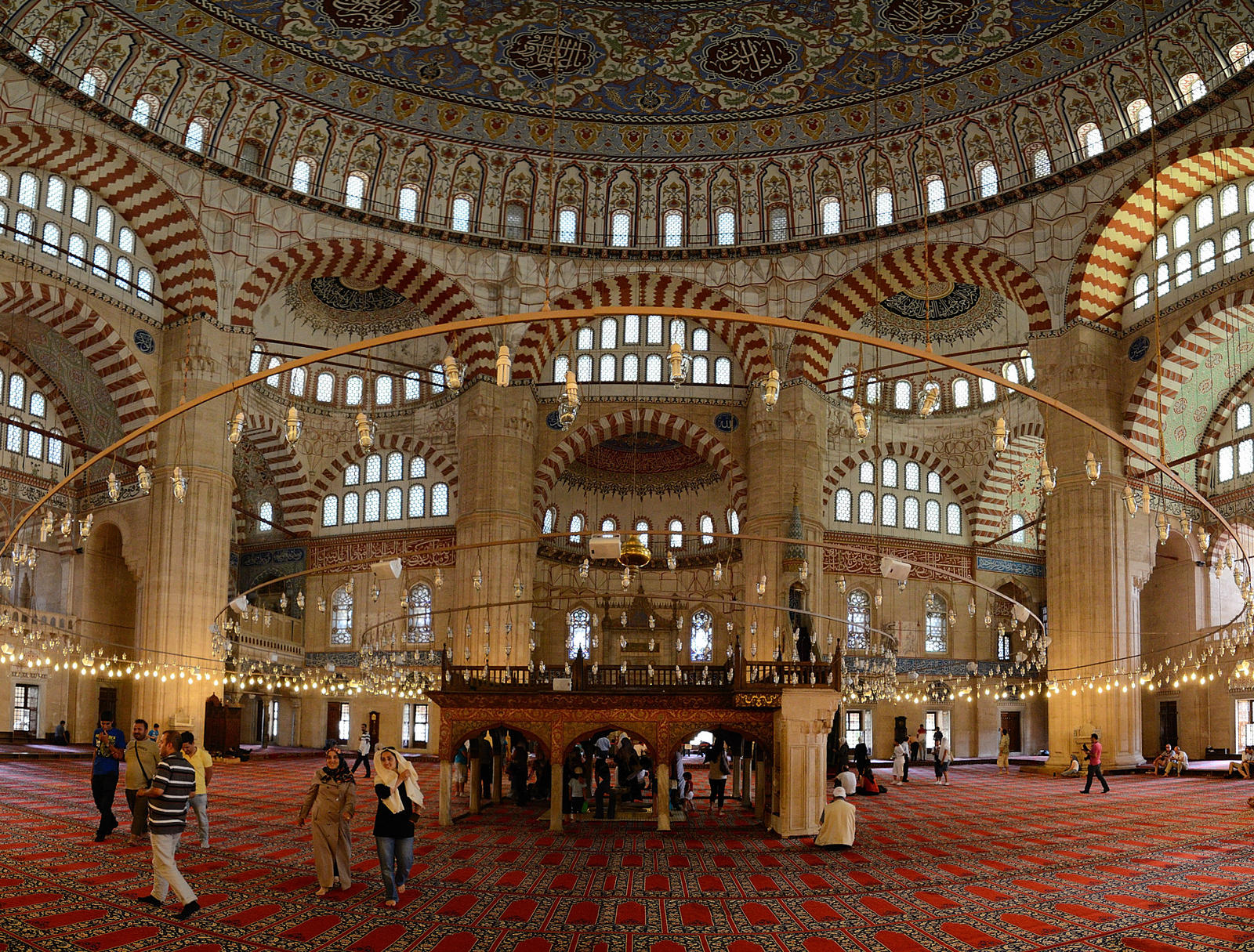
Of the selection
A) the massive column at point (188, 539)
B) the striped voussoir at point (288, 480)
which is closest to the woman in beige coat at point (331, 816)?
the massive column at point (188, 539)

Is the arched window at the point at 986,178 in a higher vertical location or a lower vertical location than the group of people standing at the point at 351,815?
higher

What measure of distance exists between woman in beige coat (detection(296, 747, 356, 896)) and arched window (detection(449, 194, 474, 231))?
1743 cm

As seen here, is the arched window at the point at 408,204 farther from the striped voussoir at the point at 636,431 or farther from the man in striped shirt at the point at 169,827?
the man in striped shirt at the point at 169,827

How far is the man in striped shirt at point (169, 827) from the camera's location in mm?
7306

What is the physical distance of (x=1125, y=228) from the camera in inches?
827

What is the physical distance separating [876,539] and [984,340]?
557 cm

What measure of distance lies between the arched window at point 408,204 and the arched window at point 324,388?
6.76 metres

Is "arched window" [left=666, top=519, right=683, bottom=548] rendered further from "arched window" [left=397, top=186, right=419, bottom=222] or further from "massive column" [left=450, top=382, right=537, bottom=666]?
"arched window" [left=397, top=186, right=419, bottom=222]

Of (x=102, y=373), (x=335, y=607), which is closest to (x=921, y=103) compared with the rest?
(x=102, y=373)

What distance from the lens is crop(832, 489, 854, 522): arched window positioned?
28.5m

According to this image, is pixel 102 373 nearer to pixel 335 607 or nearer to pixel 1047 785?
pixel 335 607

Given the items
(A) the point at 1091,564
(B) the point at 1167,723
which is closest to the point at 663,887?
(A) the point at 1091,564

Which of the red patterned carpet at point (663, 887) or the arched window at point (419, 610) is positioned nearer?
the red patterned carpet at point (663, 887)

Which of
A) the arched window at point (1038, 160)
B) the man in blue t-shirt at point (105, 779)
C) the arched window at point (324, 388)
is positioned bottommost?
the man in blue t-shirt at point (105, 779)
